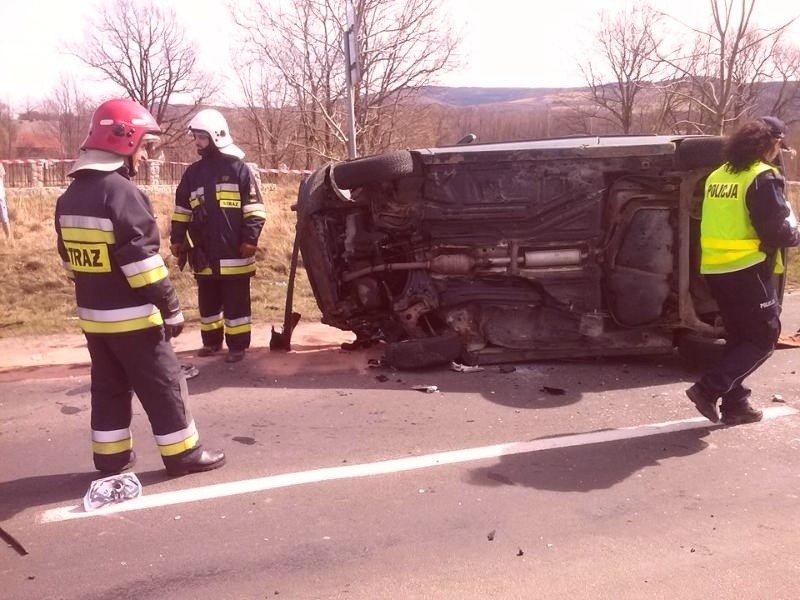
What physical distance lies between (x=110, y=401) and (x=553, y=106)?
67252 millimetres

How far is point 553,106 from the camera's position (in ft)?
218

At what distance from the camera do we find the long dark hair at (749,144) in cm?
387

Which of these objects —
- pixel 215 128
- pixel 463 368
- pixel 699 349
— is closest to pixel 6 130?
pixel 215 128

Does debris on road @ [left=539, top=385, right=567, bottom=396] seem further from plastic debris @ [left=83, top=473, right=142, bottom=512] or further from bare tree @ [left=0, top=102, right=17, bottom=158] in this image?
bare tree @ [left=0, top=102, right=17, bottom=158]

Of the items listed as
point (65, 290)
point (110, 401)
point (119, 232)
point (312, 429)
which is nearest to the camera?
point (119, 232)

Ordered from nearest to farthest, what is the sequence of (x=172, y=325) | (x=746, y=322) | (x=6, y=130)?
1. (x=172, y=325)
2. (x=746, y=322)
3. (x=6, y=130)

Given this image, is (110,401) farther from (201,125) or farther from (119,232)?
(201,125)

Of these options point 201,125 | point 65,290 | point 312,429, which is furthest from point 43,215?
point 312,429

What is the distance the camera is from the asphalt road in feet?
8.83

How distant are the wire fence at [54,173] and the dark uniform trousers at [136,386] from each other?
43.8 feet

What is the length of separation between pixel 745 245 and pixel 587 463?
1.45 metres

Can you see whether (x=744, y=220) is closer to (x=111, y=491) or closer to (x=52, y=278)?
(x=111, y=491)

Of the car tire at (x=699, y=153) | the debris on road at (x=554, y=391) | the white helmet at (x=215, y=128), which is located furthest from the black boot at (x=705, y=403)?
the white helmet at (x=215, y=128)

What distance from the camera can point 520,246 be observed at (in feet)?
16.8
